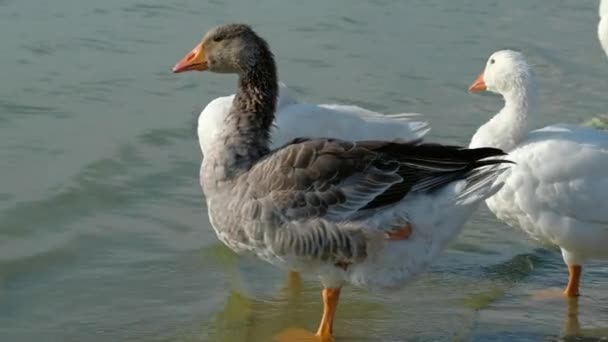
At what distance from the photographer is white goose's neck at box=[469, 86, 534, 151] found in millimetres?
7605

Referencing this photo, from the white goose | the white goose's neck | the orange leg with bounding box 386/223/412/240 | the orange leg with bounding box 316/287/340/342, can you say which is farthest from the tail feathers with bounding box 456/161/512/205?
the white goose's neck

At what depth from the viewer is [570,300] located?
Answer: 7.30 metres

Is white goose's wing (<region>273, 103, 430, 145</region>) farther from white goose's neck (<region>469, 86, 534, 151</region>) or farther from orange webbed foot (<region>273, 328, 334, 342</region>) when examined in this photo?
orange webbed foot (<region>273, 328, 334, 342</region>)

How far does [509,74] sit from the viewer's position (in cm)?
788

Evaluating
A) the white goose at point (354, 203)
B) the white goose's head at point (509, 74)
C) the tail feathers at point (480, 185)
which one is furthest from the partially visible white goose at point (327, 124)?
the tail feathers at point (480, 185)

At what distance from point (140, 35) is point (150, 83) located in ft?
4.91

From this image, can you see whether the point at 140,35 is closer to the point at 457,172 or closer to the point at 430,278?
the point at 430,278

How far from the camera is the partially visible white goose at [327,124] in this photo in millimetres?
8359

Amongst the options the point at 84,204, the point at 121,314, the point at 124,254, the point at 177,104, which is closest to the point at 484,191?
the point at 121,314

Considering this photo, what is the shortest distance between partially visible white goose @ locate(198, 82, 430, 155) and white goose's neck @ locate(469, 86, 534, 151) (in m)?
0.81

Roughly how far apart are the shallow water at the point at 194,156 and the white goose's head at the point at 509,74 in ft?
3.00

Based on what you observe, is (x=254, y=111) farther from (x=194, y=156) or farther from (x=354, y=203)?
(x=194, y=156)

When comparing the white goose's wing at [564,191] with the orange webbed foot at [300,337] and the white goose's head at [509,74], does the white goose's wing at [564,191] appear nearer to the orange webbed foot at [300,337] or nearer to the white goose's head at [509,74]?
the white goose's head at [509,74]

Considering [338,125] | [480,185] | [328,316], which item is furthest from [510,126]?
[328,316]
